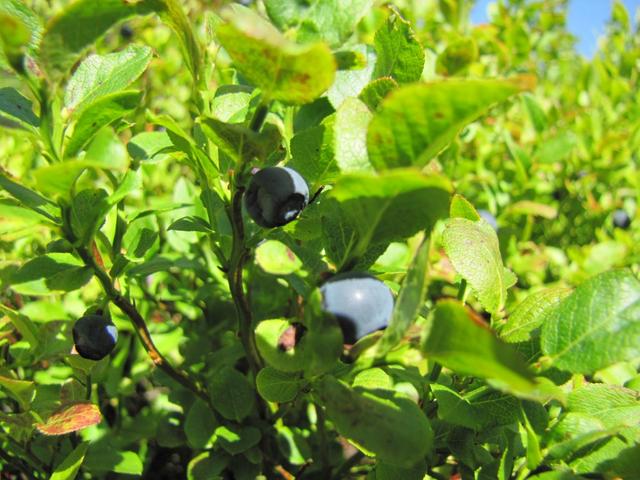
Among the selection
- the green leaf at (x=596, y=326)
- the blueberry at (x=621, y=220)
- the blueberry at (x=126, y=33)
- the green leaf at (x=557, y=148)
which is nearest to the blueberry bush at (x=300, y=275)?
the green leaf at (x=596, y=326)

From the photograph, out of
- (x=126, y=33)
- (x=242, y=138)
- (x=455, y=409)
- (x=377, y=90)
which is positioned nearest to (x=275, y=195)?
(x=242, y=138)

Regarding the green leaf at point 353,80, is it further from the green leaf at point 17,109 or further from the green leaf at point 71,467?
the green leaf at point 71,467

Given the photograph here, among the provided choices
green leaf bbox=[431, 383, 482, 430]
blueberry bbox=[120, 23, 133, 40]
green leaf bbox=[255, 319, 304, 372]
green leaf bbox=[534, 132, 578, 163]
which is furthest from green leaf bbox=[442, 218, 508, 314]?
blueberry bbox=[120, 23, 133, 40]

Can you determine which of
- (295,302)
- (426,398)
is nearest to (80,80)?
(295,302)

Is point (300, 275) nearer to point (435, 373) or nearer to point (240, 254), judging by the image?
point (240, 254)

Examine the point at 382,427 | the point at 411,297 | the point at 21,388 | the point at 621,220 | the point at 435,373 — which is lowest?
the point at 621,220

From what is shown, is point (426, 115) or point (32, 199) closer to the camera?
point (426, 115)
